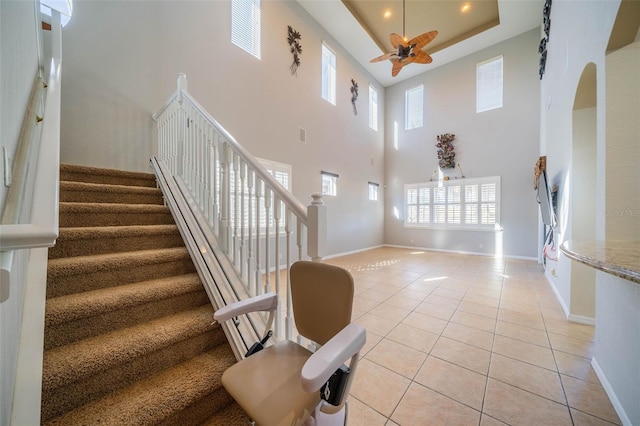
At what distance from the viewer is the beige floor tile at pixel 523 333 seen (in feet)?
6.95

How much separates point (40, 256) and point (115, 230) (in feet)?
1.88

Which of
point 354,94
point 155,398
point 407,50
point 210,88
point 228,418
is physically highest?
point 354,94

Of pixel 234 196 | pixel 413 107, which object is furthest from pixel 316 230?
pixel 413 107

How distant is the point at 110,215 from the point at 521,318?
4079 millimetres

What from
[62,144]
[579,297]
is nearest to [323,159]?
[62,144]

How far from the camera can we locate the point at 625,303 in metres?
1.35

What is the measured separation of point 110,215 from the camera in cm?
190

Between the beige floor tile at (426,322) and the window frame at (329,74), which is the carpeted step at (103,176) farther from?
the window frame at (329,74)

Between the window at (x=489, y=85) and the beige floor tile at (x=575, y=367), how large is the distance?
623cm

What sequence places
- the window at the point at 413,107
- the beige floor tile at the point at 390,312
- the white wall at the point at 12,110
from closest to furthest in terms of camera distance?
the white wall at the point at 12,110, the beige floor tile at the point at 390,312, the window at the point at 413,107

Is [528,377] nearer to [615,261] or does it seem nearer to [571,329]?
[571,329]

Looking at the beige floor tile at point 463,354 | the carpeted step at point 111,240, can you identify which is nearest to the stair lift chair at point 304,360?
the beige floor tile at point 463,354

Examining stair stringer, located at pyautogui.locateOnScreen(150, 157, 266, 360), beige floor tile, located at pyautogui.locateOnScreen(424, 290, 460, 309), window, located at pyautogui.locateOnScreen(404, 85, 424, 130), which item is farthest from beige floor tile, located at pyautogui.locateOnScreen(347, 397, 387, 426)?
window, located at pyautogui.locateOnScreen(404, 85, 424, 130)

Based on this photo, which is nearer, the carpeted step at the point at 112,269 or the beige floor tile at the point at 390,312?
the carpeted step at the point at 112,269
